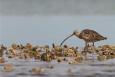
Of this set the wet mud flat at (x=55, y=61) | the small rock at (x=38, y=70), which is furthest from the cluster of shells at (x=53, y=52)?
the small rock at (x=38, y=70)

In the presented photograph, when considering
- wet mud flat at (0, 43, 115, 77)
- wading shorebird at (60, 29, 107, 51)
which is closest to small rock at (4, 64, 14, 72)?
wet mud flat at (0, 43, 115, 77)

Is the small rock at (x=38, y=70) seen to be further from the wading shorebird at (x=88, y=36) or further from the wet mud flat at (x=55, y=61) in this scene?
the wading shorebird at (x=88, y=36)

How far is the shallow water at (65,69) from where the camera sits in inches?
87.3

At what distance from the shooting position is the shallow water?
222 centimetres

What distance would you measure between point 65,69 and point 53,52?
0.26 m

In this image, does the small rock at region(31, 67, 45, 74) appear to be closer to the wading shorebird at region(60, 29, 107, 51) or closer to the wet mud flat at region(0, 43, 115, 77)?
the wet mud flat at region(0, 43, 115, 77)

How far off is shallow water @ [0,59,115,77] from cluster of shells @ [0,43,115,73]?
5cm

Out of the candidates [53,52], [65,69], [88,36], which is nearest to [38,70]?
[65,69]

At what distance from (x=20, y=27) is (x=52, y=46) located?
0.26 metres

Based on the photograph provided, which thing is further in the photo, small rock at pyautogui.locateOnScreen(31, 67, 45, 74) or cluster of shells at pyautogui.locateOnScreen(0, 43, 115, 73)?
cluster of shells at pyautogui.locateOnScreen(0, 43, 115, 73)

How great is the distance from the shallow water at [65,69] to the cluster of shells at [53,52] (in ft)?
0.18

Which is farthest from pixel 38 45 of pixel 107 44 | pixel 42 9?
pixel 107 44

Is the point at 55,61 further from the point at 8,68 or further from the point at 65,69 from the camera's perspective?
the point at 8,68

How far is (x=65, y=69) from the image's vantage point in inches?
90.5
